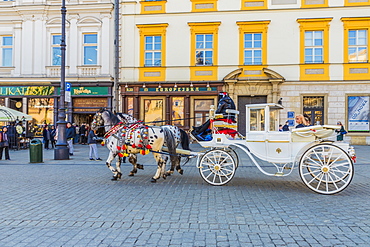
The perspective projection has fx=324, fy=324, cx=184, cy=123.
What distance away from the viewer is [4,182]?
321 inches

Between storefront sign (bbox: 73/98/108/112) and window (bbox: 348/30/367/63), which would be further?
storefront sign (bbox: 73/98/108/112)

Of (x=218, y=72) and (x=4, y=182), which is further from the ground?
(x=218, y=72)

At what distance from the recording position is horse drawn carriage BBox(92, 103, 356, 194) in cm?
666

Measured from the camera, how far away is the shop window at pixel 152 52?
22.4 metres

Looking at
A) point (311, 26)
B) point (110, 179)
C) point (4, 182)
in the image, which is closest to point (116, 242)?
point (110, 179)

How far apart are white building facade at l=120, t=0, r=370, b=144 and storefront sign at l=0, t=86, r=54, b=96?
5505 mm

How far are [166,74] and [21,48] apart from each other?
35.1ft

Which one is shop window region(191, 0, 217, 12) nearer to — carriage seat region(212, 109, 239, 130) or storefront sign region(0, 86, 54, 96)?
storefront sign region(0, 86, 54, 96)

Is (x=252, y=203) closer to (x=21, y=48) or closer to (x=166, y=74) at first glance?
(x=166, y=74)

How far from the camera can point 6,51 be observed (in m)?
23.7

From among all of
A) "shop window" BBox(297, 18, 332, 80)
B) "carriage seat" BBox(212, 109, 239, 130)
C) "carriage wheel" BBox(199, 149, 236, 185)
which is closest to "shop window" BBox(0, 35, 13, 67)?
"shop window" BBox(297, 18, 332, 80)

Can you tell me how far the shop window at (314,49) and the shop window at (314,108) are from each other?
138 cm

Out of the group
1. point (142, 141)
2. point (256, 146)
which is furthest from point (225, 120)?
point (142, 141)

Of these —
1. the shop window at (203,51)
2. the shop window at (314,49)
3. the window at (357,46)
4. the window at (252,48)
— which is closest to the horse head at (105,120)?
the shop window at (203,51)
